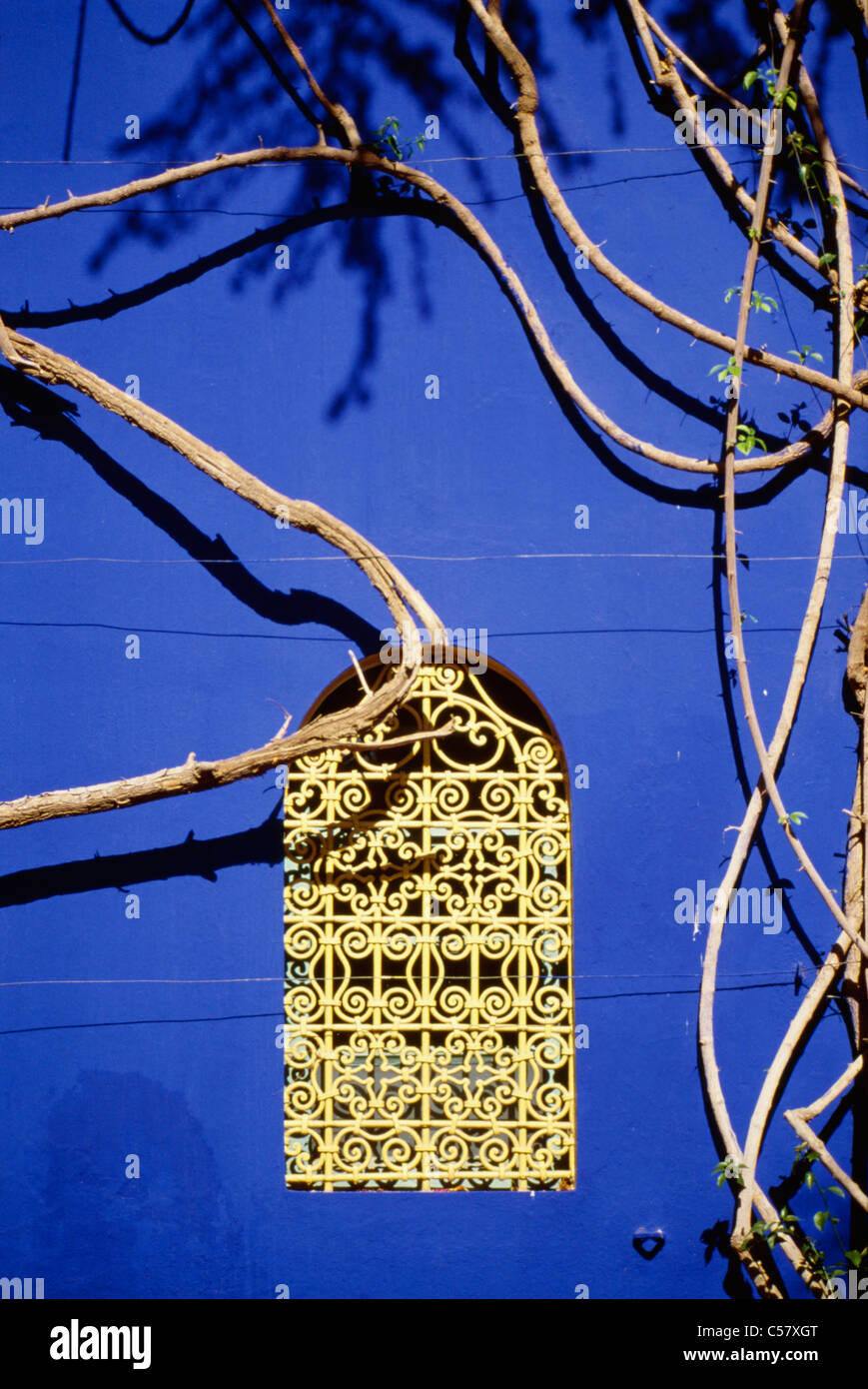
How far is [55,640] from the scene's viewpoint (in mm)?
4855

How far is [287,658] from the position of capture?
484 centimetres

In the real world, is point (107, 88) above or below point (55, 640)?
above

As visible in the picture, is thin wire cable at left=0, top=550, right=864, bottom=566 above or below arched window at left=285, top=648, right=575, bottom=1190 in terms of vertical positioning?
above

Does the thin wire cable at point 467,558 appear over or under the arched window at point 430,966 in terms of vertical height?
over

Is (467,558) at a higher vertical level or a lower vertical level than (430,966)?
higher

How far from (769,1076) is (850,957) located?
0.55 metres

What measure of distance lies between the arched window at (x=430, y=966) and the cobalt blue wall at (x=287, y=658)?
11 cm

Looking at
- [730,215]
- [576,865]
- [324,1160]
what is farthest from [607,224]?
[324,1160]

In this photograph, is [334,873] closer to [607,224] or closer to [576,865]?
[576,865]

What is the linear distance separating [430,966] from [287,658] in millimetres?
1316

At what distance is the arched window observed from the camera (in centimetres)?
470

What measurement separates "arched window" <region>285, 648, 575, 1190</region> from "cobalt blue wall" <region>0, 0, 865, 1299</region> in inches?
4.3

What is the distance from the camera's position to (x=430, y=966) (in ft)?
15.5

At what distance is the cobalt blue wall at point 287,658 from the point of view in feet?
15.3
